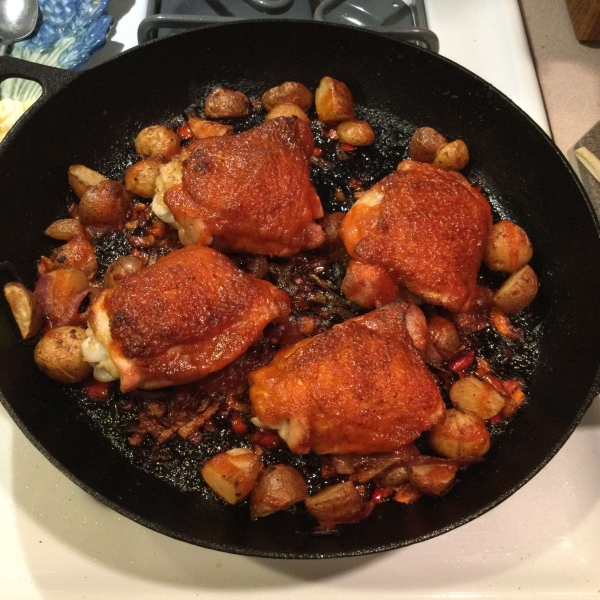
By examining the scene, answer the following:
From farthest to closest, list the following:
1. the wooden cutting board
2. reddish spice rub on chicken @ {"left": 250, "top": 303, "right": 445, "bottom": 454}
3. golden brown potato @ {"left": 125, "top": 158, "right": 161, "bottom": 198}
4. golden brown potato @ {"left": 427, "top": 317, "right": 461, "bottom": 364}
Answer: the wooden cutting board < golden brown potato @ {"left": 125, "top": 158, "right": 161, "bottom": 198} < golden brown potato @ {"left": 427, "top": 317, "right": 461, "bottom": 364} < reddish spice rub on chicken @ {"left": 250, "top": 303, "right": 445, "bottom": 454}

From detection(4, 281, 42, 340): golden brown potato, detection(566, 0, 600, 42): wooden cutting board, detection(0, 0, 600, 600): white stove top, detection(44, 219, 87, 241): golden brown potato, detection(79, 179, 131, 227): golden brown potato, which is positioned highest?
detection(566, 0, 600, 42): wooden cutting board

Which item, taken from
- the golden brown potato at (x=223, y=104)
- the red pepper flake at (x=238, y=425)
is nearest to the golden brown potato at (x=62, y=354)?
the red pepper flake at (x=238, y=425)

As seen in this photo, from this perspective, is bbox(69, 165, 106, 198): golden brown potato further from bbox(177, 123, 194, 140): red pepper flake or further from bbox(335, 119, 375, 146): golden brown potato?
bbox(335, 119, 375, 146): golden brown potato

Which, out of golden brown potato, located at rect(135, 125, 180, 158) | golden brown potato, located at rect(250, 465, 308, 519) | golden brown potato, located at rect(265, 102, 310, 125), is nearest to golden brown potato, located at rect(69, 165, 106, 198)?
golden brown potato, located at rect(135, 125, 180, 158)

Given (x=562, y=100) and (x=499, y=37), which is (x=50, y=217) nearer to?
(x=499, y=37)

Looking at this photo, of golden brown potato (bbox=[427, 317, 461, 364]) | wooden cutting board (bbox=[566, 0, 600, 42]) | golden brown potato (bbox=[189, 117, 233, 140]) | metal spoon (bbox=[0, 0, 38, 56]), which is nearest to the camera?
golden brown potato (bbox=[427, 317, 461, 364])

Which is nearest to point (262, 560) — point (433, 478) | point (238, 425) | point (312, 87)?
point (238, 425)

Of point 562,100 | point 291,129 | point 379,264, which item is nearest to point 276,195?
point 291,129
